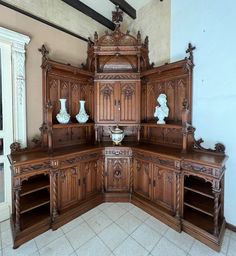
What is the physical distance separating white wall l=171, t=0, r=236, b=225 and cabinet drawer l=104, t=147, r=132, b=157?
42.9 inches

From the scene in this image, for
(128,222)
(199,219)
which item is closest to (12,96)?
(128,222)

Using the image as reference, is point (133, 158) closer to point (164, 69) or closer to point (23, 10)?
point (164, 69)

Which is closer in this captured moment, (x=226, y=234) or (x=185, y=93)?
(x=226, y=234)

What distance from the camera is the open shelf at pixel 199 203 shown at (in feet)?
6.66

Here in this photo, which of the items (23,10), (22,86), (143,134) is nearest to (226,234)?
(143,134)

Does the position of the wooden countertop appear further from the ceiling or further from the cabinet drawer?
the ceiling

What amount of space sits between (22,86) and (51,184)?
55.6 inches

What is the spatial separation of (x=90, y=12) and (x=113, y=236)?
11.8ft

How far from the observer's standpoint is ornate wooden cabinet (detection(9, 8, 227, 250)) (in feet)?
6.68

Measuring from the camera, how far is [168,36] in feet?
8.94

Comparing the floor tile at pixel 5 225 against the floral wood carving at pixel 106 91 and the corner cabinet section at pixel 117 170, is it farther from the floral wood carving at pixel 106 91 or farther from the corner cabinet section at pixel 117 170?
the floral wood carving at pixel 106 91

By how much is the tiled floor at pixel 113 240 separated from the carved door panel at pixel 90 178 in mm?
389

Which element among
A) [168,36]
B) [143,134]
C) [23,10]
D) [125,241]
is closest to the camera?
[125,241]

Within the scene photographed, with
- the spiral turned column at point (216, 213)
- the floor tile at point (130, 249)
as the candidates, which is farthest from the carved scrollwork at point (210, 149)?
the floor tile at point (130, 249)
